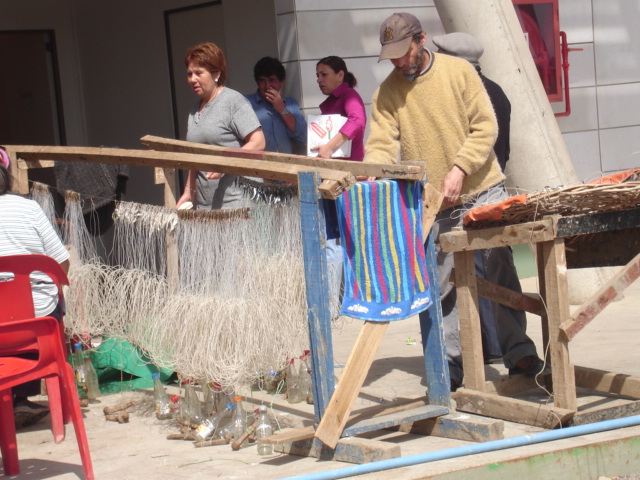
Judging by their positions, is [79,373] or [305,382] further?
[79,373]

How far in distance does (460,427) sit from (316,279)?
1.01 meters

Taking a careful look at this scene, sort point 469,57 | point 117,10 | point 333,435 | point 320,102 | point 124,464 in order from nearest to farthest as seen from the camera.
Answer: point 333,435
point 124,464
point 469,57
point 320,102
point 117,10

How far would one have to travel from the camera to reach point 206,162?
14.2 feet

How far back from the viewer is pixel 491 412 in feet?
15.3

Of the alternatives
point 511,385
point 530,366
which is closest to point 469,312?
point 511,385

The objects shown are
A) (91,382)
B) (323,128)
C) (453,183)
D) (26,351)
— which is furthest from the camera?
(323,128)

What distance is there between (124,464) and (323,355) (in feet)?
3.55

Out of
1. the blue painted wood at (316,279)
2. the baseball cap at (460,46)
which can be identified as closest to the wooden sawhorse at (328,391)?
the blue painted wood at (316,279)

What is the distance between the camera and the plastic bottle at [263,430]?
14.2 ft

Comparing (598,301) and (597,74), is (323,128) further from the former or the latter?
(597,74)

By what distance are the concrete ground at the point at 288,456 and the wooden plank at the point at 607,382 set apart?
0.07 meters

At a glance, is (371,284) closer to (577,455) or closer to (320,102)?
(577,455)

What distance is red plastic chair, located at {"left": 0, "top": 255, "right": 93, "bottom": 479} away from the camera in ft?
Result: 12.3

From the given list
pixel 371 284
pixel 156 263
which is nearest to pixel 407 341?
pixel 156 263
